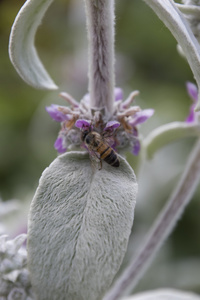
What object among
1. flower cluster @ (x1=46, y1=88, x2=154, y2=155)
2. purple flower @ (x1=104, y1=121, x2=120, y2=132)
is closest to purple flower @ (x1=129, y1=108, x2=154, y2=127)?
flower cluster @ (x1=46, y1=88, x2=154, y2=155)

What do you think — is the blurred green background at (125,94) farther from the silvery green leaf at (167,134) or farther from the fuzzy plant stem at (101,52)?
the fuzzy plant stem at (101,52)

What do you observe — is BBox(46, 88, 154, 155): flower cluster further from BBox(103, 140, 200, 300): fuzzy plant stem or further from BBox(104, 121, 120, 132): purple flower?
BBox(103, 140, 200, 300): fuzzy plant stem

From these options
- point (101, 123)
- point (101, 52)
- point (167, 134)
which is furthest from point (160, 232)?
point (101, 52)

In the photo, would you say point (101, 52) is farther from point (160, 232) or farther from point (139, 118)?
point (160, 232)

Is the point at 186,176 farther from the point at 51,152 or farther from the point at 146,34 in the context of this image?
the point at 146,34

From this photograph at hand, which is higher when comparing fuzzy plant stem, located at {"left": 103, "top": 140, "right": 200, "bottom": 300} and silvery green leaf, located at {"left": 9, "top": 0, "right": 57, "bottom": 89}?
silvery green leaf, located at {"left": 9, "top": 0, "right": 57, "bottom": 89}

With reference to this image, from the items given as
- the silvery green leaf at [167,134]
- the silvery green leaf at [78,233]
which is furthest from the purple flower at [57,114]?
the silvery green leaf at [167,134]
